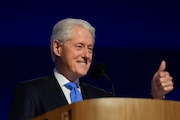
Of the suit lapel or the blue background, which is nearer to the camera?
the suit lapel

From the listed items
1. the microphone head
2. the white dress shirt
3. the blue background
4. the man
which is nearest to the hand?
the man

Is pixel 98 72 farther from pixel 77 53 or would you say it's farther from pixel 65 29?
pixel 65 29

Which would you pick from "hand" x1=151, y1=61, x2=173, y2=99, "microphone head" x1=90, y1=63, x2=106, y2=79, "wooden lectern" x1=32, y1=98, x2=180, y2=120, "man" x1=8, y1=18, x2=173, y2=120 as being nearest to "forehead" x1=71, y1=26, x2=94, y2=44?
"man" x1=8, y1=18, x2=173, y2=120

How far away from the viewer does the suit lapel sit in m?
1.76

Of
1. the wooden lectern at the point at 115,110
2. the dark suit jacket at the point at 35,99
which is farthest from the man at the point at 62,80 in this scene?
the wooden lectern at the point at 115,110

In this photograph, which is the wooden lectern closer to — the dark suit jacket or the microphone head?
the dark suit jacket

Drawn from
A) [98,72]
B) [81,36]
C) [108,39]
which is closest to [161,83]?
[98,72]

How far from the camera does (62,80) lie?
1.86 m

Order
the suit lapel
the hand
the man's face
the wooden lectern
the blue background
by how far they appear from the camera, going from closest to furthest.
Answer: the wooden lectern
the hand
the suit lapel
the man's face
the blue background

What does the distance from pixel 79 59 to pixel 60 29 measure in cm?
14

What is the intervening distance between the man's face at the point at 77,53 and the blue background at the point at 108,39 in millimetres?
453

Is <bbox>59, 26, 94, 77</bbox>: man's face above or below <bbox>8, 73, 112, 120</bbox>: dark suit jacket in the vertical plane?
above

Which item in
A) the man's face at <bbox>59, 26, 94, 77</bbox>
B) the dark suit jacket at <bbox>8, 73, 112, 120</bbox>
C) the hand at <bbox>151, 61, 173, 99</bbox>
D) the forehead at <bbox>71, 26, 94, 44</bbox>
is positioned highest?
the forehead at <bbox>71, 26, 94, 44</bbox>

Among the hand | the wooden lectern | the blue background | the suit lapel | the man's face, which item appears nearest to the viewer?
the wooden lectern
